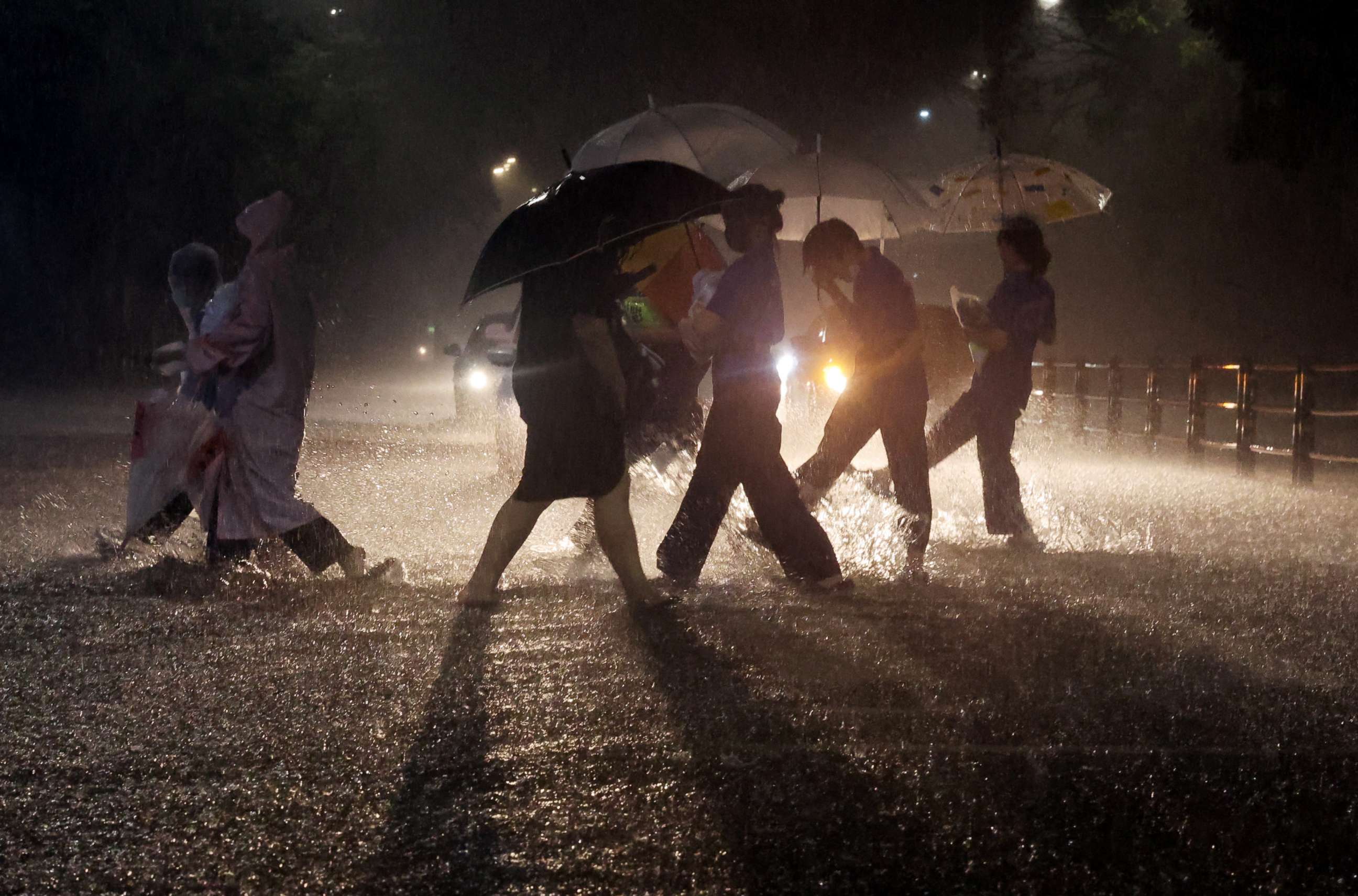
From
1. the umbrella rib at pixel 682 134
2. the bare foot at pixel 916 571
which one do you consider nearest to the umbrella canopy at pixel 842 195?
the umbrella rib at pixel 682 134

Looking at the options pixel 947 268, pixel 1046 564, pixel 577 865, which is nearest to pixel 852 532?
pixel 1046 564

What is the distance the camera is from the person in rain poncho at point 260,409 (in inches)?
279

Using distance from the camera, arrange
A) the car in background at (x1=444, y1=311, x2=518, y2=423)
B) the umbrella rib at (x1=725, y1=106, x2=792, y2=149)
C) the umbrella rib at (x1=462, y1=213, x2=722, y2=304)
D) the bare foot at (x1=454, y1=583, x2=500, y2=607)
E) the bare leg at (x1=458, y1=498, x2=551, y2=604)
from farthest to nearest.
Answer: the car in background at (x1=444, y1=311, x2=518, y2=423) → the umbrella rib at (x1=725, y1=106, x2=792, y2=149) → the bare foot at (x1=454, y1=583, x2=500, y2=607) → the bare leg at (x1=458, y1=498, x2=551, y2=604) → the umbrella rib at (x1=462, y1=213, x2=722, y2=304)

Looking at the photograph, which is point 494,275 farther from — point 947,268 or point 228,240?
point 947,268

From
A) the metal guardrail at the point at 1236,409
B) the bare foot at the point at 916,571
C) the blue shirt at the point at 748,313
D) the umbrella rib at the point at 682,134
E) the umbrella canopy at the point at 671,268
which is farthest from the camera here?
the metal guardrail at the point at 1236,409

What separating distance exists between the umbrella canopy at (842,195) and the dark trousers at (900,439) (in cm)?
176

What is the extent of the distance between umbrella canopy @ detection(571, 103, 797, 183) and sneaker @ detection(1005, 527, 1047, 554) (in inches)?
117

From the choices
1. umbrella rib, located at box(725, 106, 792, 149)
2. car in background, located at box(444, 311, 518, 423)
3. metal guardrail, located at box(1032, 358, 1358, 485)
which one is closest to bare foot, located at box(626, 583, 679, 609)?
umbrella rib, located at box(725, 106, 792, 149)

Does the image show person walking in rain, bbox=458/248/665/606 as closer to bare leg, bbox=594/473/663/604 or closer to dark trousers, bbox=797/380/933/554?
bare leg, bbox=594/473/663/604

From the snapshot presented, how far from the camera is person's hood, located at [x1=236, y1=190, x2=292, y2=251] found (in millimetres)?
7055

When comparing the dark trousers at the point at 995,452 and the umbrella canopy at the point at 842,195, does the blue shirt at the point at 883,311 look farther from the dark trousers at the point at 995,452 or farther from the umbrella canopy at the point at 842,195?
the umbrella canopy at the point at 842,195

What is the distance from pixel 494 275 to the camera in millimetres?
6410

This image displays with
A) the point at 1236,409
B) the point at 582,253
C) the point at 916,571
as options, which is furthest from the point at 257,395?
the point at 1236,409

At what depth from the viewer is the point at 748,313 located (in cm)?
689
